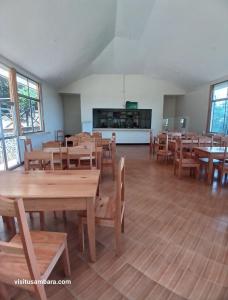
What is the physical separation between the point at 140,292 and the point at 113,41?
19.0 feet

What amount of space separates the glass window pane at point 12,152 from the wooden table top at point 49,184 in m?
2.71

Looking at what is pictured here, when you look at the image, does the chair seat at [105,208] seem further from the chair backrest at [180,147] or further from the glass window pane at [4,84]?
the glass window pane at [4,84]

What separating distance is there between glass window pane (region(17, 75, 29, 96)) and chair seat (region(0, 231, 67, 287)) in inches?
179

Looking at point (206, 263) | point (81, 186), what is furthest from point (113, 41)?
point (206, 263)

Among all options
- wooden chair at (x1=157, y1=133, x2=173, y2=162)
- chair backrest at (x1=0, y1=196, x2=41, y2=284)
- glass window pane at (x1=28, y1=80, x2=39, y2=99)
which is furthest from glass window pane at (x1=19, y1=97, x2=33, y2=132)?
chair backrest at (x1=0, y1=196, x2=41, y2=284)

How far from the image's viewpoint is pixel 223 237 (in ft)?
5.91

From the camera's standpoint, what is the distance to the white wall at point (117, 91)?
26.0ft

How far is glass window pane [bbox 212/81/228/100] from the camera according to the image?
5561 mm

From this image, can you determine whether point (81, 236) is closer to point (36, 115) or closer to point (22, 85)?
point (22, 85)

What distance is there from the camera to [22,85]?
488 centimetres

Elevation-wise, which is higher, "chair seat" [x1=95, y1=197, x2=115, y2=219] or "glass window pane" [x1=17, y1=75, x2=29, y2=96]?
"glass window pane" [x1=17, y1=75, x2=29, y2=96]

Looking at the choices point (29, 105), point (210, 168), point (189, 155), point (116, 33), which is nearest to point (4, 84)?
point (29, 105)

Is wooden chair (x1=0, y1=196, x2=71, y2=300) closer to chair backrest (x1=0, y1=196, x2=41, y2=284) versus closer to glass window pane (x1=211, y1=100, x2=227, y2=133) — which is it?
chair backrest (x1=0, y1=196, x2=41, y2=284)

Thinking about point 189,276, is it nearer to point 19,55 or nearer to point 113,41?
point 19,55
